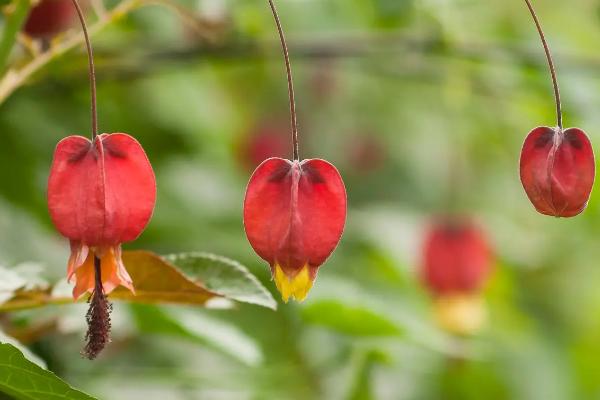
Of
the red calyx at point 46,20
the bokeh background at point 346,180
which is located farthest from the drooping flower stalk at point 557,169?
the red calyx at point 46,20

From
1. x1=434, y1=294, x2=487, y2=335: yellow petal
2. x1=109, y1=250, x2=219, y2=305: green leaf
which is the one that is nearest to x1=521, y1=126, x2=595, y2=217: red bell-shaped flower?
x1=109, y1=250, x2=219, y2=305: green leaf

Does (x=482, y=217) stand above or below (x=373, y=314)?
above

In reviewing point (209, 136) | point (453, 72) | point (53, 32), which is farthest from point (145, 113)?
point (53, 32)

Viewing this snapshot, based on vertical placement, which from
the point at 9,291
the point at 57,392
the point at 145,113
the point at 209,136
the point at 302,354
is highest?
the point at 209,136

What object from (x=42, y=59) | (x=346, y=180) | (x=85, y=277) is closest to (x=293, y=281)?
(x=85, y=277)

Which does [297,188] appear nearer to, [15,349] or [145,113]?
[15,349]

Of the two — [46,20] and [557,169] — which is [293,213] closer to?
[557,169]

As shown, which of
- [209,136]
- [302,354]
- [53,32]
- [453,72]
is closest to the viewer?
[53,32]
